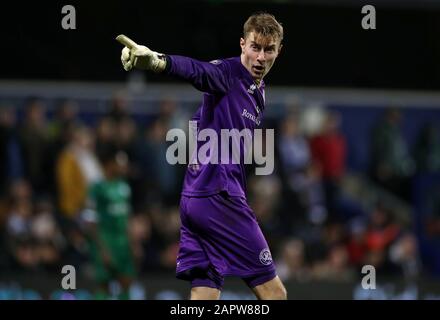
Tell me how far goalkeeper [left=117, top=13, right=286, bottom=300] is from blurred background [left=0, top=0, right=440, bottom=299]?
18.7 feet

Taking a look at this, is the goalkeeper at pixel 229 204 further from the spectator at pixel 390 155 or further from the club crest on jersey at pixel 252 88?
the spectator at pixel 390 155

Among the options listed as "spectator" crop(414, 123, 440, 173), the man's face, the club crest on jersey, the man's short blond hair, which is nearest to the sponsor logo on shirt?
the club crest on jersey

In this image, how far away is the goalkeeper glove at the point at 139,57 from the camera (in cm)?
557

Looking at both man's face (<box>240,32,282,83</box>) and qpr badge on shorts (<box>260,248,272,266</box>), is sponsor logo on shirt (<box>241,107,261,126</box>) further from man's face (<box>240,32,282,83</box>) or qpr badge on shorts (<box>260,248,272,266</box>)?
qpr badge on shorts (<box>260,248,272,266</box>)

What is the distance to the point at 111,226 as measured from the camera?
1253cm

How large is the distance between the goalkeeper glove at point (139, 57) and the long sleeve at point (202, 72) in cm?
9

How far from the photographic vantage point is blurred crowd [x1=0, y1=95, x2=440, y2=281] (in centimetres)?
1230

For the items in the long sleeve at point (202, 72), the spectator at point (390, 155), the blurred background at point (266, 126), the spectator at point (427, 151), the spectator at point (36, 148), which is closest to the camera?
the long sleeve at point (202, 72)

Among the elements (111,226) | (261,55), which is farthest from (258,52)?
(111,226)

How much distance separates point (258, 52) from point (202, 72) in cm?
49

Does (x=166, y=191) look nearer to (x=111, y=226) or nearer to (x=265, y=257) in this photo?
(x=111, y=226)

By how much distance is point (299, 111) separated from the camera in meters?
14.3

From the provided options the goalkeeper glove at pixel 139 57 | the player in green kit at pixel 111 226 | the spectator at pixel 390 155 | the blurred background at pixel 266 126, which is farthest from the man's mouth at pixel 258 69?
the spectator at pixel 390 155

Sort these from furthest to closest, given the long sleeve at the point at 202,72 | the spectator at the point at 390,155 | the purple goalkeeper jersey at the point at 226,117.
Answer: the spectator at the point at 390,155, the purple goalkeeper jersey at the point at 226,117, the long sleeve at the point at 202,72
